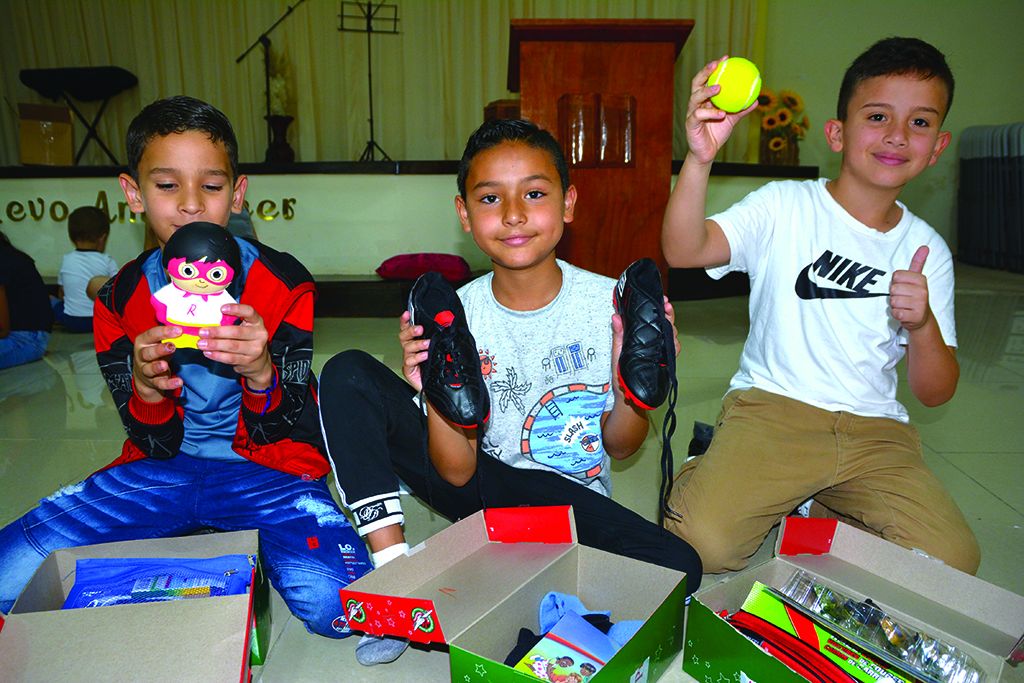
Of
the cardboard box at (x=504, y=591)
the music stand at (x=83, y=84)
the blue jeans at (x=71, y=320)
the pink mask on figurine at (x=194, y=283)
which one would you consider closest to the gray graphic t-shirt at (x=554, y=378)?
the cardboard box at (x=504, y=591)

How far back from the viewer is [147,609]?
3.15ft

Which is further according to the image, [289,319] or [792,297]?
[792,297]

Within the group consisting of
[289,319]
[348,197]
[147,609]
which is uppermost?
[348,197]

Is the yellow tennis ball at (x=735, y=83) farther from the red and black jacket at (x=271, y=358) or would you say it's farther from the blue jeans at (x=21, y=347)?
the blue jeans at (x=21, y=347)

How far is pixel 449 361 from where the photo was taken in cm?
118

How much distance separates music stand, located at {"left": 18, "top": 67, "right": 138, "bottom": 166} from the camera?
6.30m

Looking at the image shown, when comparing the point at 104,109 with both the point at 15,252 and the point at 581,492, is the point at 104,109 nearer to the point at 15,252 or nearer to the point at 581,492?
the point at 15,252

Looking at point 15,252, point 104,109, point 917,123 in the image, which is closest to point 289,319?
point 917,123

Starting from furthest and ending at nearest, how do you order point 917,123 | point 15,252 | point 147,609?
point 15,252, point 917,123, point 147,609

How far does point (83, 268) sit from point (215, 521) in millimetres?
3058

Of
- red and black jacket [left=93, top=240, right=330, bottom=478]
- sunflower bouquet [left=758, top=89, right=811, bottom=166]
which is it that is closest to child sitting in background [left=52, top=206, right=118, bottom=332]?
red and black jacket [left=93, top=240, right=330, bottom=478]

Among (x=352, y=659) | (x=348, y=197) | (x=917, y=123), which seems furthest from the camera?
(x=348, y=197)

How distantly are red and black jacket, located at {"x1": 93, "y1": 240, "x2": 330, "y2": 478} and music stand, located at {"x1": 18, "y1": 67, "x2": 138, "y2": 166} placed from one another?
6.03 m

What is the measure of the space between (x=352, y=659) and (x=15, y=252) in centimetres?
304
